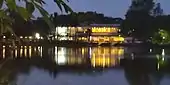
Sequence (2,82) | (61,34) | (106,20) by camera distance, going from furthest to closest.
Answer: (106,20) < (61,34) < (2,82)

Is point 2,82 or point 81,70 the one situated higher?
point 2,82

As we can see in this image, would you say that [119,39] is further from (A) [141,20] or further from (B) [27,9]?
(B) [27,9]

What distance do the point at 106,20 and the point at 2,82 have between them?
13896 cm

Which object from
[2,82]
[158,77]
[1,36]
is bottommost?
[158,77]

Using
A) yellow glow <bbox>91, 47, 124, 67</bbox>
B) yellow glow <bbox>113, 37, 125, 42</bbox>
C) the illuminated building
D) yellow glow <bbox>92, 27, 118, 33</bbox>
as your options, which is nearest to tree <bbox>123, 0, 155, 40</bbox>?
yellow glow <bbox>113, 37, 125, 42</bbox>

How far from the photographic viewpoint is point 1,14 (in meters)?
1.62

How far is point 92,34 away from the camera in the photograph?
115 m

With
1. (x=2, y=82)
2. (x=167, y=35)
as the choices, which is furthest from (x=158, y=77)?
(x=167, y=35)

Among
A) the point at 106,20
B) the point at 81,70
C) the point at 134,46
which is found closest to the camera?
the point at 81,70

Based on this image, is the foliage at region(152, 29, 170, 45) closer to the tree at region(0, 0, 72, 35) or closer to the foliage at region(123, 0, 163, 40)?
the foliage at region(123, 0, 163, 40)

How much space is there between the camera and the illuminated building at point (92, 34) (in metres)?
114

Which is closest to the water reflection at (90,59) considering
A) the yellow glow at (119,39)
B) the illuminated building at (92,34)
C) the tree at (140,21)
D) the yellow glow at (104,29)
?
the tree at (140,21)

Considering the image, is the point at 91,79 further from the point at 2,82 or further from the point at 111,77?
the point at 2,82

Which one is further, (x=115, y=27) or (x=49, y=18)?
(x=115, y=27)
